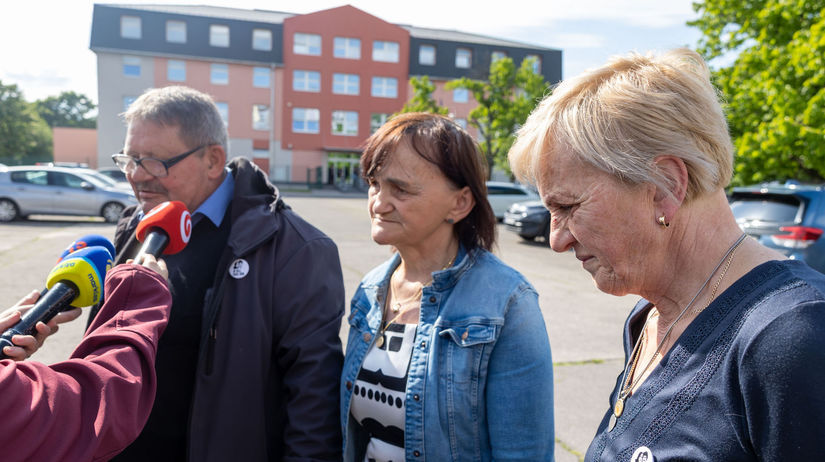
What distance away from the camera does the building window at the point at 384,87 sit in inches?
1630

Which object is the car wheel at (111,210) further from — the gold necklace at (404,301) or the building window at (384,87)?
the building window at (384,87)

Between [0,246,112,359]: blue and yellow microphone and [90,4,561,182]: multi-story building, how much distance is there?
3666 cm

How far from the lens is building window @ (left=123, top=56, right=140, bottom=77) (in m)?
37.3

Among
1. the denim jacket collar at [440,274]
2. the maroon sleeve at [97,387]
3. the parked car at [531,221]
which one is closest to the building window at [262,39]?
the parked car at [531,221]

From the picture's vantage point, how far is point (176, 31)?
38.4 m

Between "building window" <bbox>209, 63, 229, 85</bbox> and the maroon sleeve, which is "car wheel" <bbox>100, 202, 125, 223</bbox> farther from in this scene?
"building window" <bbox>209, 63, 229, 85</bbox>

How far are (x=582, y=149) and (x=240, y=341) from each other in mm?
1316

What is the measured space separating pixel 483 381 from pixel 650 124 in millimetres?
1015

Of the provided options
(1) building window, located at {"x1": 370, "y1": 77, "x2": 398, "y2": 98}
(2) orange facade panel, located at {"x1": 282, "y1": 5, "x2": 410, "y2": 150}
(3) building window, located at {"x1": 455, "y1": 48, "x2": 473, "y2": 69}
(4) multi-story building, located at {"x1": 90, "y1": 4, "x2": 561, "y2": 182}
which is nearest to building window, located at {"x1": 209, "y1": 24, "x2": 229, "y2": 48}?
(4) multi-story building, located at {"x1": 90, "y1": 4, "x2": 561, "y2": 182}

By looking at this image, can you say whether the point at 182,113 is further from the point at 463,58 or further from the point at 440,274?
the point at 463,58

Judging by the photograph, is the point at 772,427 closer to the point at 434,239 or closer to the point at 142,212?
the point at 434,239

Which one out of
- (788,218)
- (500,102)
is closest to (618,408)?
(788,218)

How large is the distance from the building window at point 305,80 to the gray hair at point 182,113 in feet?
A: 130

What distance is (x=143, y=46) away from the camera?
37.4 meters
